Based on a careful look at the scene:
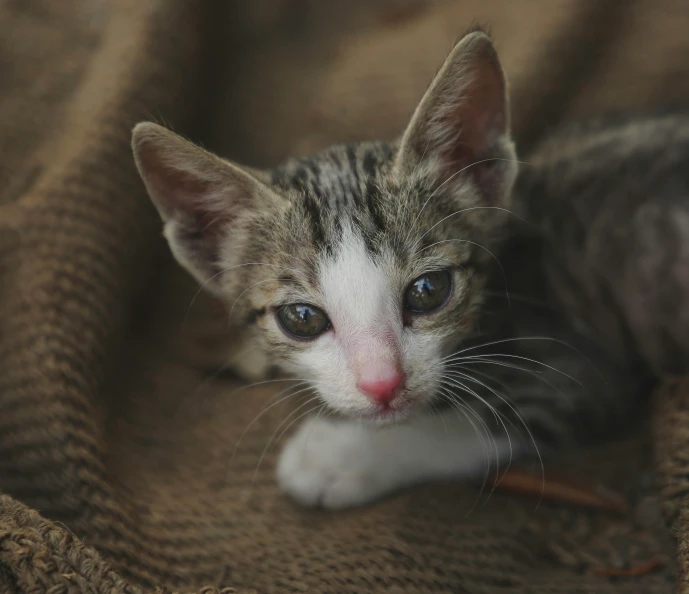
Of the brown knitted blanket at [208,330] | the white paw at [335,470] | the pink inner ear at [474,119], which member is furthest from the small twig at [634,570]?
the pink inner ear at [474,119]

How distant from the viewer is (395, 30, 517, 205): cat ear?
112cm

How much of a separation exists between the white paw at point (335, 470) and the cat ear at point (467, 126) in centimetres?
51

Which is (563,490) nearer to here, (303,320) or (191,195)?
(303,320)

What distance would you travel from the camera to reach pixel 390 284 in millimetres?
1095

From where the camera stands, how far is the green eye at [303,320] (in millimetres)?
1149

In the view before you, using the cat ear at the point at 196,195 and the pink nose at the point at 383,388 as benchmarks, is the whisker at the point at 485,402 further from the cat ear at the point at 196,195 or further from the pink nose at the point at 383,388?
the cat ear at the point at 196,195

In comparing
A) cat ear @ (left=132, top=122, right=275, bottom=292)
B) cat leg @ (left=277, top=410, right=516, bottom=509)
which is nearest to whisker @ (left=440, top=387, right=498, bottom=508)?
cat leg @ (left=277, top=410, right=516, bottom=509)

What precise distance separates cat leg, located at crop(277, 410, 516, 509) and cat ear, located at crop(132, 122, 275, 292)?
393 millimetres

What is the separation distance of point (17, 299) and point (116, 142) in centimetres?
43

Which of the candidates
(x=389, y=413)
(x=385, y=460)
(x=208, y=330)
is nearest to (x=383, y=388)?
(x=389, y=413)

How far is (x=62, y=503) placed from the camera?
1.15 metres

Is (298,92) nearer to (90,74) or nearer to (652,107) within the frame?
(90,74)

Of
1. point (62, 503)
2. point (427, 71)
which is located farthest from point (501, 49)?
point (62, 503)

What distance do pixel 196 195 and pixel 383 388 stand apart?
19.5 inches
